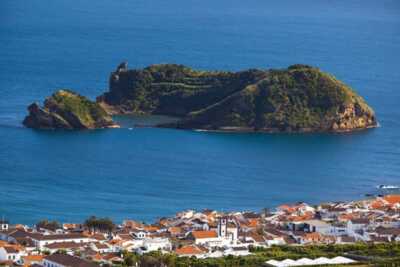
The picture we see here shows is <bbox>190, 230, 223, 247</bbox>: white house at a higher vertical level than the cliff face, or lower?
lower

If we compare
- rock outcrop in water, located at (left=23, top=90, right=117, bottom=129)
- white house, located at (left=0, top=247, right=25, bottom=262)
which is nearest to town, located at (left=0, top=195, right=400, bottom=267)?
white house, located at (left=0, top=247, right=25, bottom=262)

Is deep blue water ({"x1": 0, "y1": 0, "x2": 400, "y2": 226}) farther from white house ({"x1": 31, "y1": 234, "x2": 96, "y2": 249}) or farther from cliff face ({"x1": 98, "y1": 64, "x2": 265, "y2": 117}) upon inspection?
white house ({"x1": 31, "y1": 234, "x2": 96, "y2": 249})

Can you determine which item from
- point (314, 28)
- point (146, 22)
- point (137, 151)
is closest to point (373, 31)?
point (314, 28)

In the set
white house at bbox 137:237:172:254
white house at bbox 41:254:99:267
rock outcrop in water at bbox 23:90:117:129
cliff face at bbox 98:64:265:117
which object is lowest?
white house at bbox 41:254:99:267

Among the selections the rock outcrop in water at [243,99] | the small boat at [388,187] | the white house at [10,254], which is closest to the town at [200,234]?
the white house at [10,254]

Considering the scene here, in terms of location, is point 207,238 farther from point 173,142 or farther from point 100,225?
point 173,142

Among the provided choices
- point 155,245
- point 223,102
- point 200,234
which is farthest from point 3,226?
point 223,102
